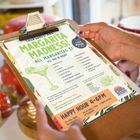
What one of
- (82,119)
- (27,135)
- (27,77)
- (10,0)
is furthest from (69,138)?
(10,0)

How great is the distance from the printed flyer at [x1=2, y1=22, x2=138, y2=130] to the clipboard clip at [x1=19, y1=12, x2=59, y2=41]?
12 millimetres

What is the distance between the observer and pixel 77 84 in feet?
2.18

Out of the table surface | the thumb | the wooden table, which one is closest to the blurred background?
the table surface

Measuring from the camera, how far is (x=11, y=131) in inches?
33.5

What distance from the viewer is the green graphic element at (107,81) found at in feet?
2.23

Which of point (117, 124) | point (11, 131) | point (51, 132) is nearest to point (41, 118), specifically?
point (51, 132)

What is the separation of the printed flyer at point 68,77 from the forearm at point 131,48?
195 mm

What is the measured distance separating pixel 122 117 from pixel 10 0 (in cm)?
127

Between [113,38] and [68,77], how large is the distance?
0.31 m

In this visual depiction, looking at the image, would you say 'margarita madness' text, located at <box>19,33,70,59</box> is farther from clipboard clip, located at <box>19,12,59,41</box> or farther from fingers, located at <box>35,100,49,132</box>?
fingers, located at <box>35,100,49,132</box>

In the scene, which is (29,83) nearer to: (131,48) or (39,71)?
(39,71)

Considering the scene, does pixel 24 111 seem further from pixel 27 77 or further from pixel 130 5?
Answer: pixel 130 5

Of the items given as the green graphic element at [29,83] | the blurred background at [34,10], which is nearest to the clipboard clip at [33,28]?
the green graphic element at [29,83]

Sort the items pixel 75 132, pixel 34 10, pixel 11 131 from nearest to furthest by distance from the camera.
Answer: pixel 75 132 < pixel 11 131 < pixel 34 10
